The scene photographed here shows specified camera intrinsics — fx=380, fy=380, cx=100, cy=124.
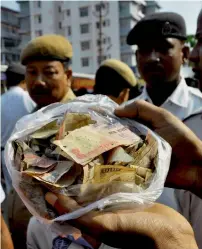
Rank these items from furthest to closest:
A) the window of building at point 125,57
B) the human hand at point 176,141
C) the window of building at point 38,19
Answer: the window of building at point 38,19 < the window of building at point 125,57 < the human hand at point 176,141

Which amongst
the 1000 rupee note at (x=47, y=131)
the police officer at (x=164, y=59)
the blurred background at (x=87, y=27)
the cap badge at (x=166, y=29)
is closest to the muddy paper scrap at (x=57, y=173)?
the 1000 rupee note at (x=47, y=131)

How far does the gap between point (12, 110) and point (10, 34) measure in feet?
175

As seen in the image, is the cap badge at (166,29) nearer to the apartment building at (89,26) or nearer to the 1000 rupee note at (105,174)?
the 1000 rupee note at (105,174)

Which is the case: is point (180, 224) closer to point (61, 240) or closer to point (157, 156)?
point (157, 156)

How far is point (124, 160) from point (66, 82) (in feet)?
5.53

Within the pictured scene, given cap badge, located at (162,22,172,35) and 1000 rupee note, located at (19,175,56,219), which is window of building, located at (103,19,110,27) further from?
1000 rupee note, located at (19,175,56,219)

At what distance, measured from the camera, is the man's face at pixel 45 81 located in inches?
92.6

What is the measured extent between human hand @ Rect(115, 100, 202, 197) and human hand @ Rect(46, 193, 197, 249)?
0.96 feet

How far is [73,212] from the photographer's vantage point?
81cm

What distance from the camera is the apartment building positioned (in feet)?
151

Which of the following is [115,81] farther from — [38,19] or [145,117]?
[38,19]

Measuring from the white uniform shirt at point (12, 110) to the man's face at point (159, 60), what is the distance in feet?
3.42

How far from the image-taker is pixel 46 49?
7.55 ft

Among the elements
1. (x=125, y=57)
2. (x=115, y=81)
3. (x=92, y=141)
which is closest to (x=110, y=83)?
(x=115, y=81)
